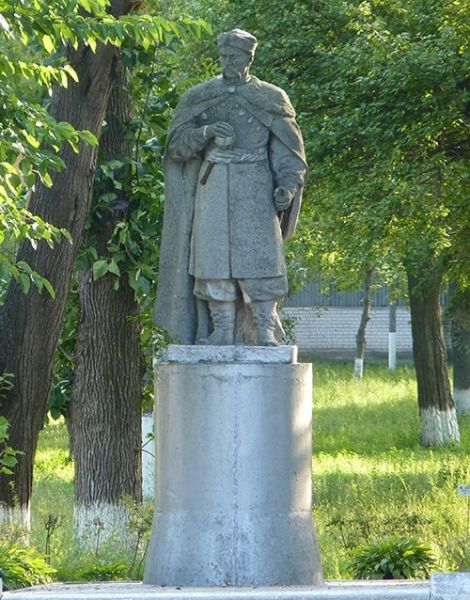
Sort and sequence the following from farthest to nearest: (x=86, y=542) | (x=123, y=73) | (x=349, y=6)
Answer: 1. (x=349, y=6)
2. (x=123, y=73)
3. (x=86, y=542)

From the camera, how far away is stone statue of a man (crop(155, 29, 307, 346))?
10.7 metres

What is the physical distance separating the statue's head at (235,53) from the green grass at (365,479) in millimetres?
3340

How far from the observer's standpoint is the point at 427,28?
19.3 m

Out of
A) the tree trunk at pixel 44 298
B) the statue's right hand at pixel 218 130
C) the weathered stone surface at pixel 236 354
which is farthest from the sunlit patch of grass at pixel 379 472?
the statue's right hand at pixel 218 130

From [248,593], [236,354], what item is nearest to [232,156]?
[236,354]

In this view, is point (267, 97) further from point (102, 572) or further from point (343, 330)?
point (343, 330)

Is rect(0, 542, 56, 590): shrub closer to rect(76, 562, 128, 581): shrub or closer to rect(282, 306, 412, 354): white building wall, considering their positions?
rect(76, 562, 128, 581): shrub

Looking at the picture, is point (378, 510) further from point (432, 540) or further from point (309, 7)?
point (309, 7)

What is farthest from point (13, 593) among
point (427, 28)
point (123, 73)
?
point (427, 28)

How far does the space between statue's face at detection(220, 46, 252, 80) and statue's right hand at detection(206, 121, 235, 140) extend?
→ 33 cm

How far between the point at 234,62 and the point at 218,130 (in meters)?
0.46

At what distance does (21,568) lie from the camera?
1025cm

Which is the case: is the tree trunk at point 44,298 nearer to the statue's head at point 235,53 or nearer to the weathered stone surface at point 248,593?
the statue's head at point 235,53

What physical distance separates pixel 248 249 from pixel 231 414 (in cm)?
106
